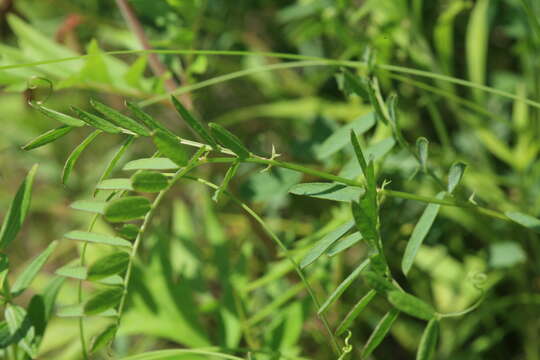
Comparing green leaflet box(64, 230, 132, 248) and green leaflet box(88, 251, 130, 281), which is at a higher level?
green leaflet box(64, 230, 132, 248)

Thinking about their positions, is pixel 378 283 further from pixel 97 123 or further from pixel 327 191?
pixel 97 123

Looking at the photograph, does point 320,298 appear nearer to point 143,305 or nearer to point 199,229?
point 143,305

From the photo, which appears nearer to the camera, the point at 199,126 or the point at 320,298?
the point at 199,126

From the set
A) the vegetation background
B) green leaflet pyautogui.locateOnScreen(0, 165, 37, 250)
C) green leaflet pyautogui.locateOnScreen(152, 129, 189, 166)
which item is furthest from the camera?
the vegetation background

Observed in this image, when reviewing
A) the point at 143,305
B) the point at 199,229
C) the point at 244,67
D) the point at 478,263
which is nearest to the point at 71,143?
the point at 199,229

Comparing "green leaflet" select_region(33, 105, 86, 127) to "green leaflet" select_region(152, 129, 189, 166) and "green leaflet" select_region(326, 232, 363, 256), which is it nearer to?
"green leaflet" select_region(152, 129, 189, 166)

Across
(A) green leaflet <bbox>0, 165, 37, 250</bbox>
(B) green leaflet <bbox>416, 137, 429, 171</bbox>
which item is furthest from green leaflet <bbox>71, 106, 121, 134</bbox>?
(B) green leaflet <bbox>416, 137, 429, 171</bbox>
